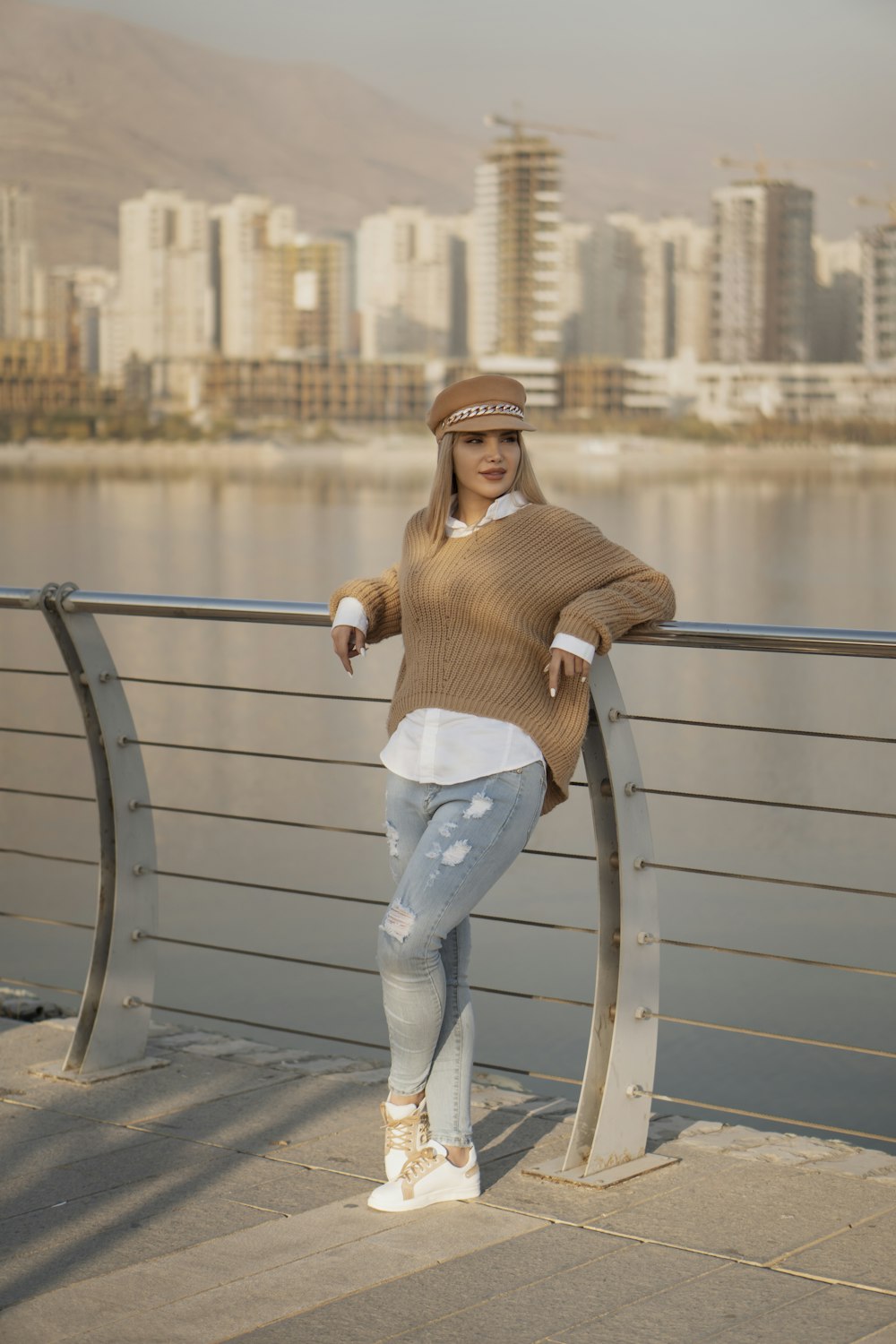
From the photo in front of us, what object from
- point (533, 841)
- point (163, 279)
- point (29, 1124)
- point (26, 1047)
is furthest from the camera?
point (163, 279)

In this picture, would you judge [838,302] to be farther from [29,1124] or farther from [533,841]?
[29,1124]

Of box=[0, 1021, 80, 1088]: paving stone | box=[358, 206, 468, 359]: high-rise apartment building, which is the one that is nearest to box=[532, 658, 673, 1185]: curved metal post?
box=[0, 1021, 80, 1088]: paving stone

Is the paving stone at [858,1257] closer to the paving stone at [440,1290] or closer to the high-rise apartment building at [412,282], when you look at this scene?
the paving stone at [440,1290]

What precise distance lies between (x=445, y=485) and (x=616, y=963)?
927mm

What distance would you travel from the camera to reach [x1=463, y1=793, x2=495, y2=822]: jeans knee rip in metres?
2.95

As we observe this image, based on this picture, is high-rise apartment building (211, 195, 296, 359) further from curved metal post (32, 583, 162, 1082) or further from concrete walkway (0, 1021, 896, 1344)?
concrete walkway (0, 1021, 896, 1344)

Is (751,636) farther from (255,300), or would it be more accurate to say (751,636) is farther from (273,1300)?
(255,300)

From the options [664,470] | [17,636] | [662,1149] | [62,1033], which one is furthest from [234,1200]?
[664,470]

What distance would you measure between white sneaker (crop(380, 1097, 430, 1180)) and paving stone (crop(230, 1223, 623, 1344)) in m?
0.25

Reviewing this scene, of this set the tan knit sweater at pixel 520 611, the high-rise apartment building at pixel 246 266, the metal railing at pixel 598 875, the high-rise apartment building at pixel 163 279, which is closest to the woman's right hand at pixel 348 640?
the metal railing at pixel 598 875

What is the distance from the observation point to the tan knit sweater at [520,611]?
9.75ft

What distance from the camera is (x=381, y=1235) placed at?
295 cm

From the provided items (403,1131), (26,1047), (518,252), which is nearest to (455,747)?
(403,1131)

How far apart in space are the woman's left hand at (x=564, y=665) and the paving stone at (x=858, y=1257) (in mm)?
986
